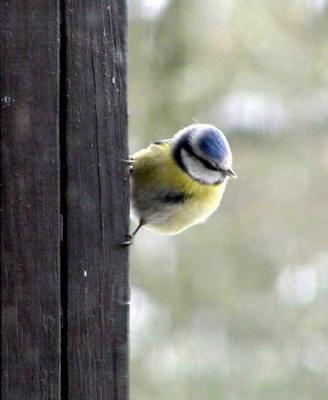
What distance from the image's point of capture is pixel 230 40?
249 inches

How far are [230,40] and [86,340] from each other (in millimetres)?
4260

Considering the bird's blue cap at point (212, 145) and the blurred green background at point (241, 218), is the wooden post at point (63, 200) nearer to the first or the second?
the bird's blue cap at point (212, 145)

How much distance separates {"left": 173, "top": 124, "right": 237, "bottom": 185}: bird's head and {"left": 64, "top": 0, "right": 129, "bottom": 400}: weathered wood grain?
0.83m

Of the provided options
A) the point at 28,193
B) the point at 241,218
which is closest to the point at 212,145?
the point at 28,193

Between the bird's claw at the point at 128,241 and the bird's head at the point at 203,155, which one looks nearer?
the bird's claw at the point at 128,241

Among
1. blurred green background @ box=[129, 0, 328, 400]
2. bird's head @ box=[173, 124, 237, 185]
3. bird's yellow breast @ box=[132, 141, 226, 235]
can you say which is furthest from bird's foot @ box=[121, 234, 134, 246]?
blurred green background @ box=[129, 0, 328, 400]

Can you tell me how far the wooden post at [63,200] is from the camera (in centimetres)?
223

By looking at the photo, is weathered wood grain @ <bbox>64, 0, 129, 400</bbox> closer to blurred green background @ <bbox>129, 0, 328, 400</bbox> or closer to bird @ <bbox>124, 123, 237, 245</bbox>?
bird @ <bbox>124, 123, 237, 245</bbox>

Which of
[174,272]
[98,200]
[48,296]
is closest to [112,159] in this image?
[98,200]

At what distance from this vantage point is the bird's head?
3150 mm

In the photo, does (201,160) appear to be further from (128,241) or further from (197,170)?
(128,241)

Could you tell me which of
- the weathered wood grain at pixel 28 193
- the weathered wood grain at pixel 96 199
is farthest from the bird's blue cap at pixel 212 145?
the weathered wood grain at pixel 28 193

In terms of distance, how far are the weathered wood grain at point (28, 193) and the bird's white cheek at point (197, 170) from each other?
998 mm

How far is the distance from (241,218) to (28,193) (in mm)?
4434
